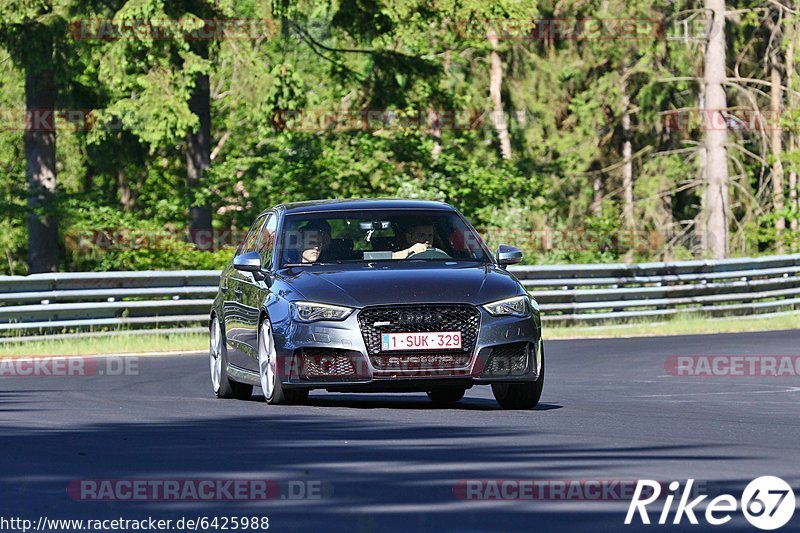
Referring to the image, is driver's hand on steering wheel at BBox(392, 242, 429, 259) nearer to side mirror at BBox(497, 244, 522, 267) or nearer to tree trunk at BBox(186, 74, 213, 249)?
side mirror at BBox(497, 244, 522, 267)

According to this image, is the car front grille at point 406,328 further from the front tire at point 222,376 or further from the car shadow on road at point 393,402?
the front tire at point 222,376

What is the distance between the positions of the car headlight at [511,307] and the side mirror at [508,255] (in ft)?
2.23

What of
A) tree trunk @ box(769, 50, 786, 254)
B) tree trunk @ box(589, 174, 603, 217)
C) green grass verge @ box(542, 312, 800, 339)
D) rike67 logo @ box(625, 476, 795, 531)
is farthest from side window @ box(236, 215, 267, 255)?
tree trunk @ box(589, 174, 603, 217)

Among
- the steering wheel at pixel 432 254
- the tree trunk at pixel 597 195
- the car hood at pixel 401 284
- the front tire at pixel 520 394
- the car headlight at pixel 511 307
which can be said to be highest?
the steering wheel at pixel 432 254

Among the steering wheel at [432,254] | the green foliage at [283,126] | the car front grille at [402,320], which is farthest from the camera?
the green foliage at [283,126]

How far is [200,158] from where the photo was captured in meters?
39.3

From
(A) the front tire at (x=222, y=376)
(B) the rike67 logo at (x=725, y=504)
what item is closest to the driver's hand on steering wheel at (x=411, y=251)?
(A) the front tire at (x=222, y=376)

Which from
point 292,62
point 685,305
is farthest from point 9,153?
point 685,305

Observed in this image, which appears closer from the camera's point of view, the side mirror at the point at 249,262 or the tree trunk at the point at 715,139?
the side mirror at the point at 249,262

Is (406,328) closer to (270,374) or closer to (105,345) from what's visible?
(270,374)

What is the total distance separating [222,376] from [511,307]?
3.33m

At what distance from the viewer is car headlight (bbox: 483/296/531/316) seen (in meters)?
12.4

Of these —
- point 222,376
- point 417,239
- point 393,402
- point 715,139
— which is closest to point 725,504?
point 417,239

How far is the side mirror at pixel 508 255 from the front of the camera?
1330 cm
